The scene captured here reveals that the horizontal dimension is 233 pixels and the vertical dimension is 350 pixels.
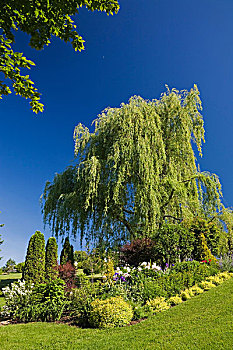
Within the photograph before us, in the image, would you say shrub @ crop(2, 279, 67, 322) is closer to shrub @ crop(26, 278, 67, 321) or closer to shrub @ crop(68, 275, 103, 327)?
shrub @ crop(26, 278, 67, 321)

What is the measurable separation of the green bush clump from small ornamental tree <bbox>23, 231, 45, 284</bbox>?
396 centimetres

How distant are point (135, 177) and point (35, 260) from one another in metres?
4.87

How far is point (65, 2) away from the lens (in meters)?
3.54

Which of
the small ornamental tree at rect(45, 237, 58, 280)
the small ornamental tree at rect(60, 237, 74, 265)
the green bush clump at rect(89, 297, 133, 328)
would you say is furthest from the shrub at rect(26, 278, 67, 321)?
the small ornamental tree at rect(60, 237, 74, 265)

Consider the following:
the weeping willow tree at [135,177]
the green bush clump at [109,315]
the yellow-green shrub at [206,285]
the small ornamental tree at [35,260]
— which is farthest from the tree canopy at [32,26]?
the yellow-green shrub at [206,285]

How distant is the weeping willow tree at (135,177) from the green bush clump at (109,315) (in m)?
4.33

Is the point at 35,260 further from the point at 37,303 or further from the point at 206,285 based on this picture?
the point at 206,285

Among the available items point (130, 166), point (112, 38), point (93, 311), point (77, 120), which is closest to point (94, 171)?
point (130, 166)

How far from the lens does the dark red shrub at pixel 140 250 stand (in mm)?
9980

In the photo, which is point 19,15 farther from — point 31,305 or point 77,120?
point 77,120

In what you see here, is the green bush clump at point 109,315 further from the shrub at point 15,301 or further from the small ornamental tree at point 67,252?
the small ornamental tree at point 67,252

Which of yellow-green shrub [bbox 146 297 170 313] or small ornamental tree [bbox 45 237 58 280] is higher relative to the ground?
small ornamental tree [bbox 45 237 58 280]

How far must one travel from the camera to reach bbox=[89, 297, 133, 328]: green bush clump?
5090 millimetres

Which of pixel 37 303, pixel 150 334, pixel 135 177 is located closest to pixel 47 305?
pixel 37 303
